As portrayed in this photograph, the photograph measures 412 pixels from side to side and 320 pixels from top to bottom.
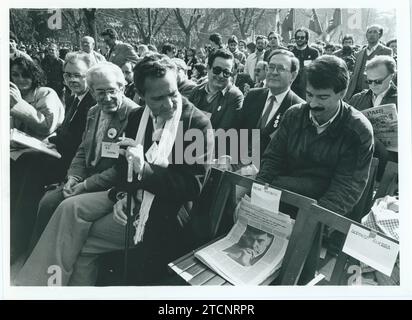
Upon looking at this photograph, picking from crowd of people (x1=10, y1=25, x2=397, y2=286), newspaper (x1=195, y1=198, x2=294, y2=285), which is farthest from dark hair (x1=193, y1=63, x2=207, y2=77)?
newspaper (x1=195, y1=198, x2=294, y2=285)

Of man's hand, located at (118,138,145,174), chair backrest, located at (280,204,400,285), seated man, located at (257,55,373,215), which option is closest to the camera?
chair backrest, located at (280,204,400,285)

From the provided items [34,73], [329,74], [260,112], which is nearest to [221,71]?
[260,112]

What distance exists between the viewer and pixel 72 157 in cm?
243

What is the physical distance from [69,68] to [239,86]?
867mm

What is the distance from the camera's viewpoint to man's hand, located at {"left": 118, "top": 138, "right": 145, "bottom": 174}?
2371mm

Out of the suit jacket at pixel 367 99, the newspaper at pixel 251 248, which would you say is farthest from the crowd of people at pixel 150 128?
the newspaper at pixel 251 248

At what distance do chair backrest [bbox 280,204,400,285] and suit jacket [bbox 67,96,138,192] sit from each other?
0.95m

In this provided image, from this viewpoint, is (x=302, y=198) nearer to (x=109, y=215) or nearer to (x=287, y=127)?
(x=287, y=127)

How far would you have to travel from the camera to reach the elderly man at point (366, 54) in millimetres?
2312

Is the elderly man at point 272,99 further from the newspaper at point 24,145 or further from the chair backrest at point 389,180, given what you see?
the newspaper at point 24,145

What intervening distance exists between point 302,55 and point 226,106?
0.45 m

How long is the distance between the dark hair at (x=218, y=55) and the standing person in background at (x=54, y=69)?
29.6 inches

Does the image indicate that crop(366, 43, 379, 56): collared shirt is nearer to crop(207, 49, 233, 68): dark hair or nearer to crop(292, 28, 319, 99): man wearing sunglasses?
crop(292, 28, 319, 99): man wearing sunglasses

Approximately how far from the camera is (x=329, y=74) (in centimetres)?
228
